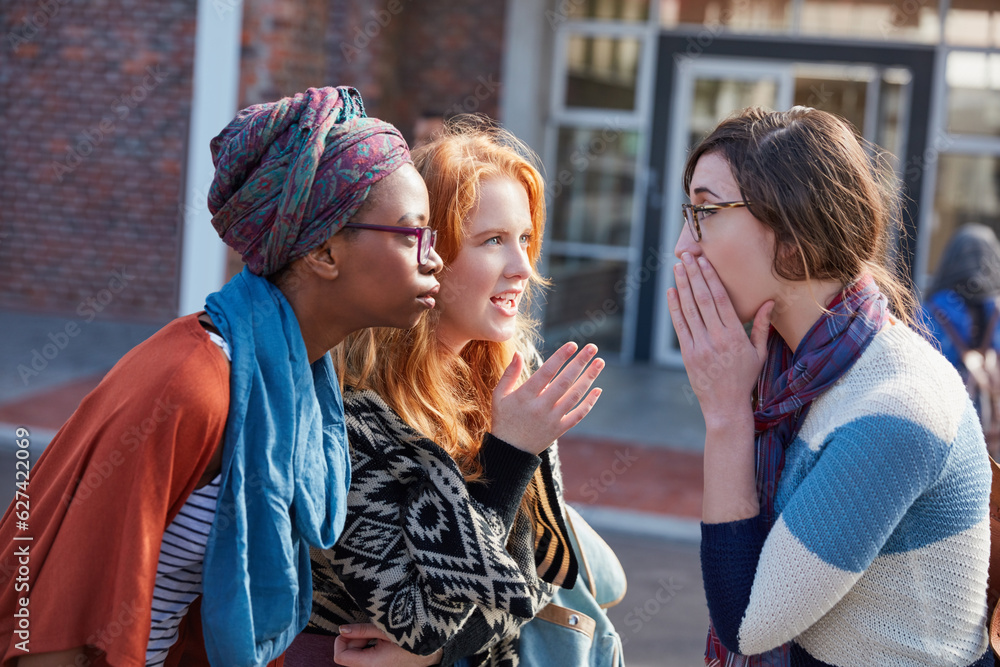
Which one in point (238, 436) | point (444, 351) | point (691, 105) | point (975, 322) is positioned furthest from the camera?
point (691, 105)

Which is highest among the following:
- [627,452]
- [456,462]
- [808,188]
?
[808,188]

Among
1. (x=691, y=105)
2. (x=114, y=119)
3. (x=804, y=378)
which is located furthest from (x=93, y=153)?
(x=804, y=378)

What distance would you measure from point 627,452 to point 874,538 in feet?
18.0

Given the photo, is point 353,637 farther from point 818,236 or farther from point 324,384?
point 818,236

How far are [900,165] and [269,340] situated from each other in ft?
30.6

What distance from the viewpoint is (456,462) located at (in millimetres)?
1862

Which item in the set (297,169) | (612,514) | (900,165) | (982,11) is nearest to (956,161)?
(900,165)

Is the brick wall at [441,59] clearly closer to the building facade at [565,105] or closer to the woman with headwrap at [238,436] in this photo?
the building facade at [565,105]

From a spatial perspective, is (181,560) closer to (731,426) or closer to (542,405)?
(542,405)

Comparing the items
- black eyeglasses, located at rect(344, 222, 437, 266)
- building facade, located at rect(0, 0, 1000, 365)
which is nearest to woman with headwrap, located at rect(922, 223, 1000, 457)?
black eyeglasses, located at rect(344, 222, 437, 266)

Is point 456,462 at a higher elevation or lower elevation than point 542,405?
lower

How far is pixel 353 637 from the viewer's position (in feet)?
5.77

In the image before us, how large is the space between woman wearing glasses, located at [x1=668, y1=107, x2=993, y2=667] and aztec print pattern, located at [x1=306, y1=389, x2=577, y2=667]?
0.38 meters

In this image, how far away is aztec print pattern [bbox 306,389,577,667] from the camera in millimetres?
1677
